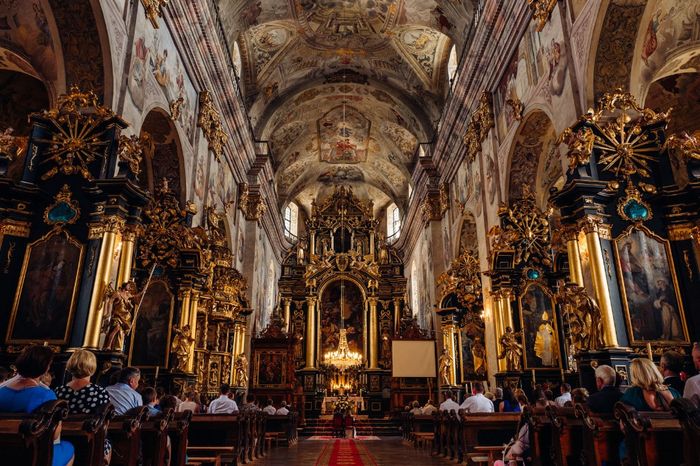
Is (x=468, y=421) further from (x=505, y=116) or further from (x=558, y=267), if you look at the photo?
(x=505, y=116)

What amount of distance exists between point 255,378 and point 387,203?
49.5 ft

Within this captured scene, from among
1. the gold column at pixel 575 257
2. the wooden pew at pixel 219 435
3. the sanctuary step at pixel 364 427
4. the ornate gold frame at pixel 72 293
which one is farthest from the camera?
the sanctuary step at pixel 364 427

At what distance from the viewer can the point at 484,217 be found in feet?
41.7

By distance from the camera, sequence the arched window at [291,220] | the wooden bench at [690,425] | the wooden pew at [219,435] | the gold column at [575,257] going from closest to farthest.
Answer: the wooden bench at [690,425] < the wooden pew at [219,435] < the gold column at [575,257] < the arched window at [291,220]

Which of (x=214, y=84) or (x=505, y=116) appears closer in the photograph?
(x=505, y=116)

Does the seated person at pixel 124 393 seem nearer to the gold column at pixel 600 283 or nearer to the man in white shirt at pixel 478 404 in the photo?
the man in white shirt at pixel 478 404

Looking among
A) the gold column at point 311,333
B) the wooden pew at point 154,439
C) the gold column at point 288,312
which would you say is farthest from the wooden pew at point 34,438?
the gold column at point 288,312

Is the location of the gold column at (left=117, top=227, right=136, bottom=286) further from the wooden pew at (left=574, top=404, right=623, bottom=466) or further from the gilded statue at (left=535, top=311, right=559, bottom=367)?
the gilded statue at (left=535, top=311, right=559, bottom=367)

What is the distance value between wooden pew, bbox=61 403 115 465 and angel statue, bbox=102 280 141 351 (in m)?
3.76

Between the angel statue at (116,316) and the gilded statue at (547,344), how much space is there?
25.1 ft

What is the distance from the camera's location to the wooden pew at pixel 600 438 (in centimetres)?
365

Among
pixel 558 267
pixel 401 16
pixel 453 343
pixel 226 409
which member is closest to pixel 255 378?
pixel 453 343

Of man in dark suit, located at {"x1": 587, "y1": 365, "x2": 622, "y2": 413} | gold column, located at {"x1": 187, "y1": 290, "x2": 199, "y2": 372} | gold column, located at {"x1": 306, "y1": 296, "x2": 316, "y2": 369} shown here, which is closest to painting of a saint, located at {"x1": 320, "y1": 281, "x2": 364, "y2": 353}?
gold column, located at {"x1": 306, "y1": 296, "x2": 316, "y2": 369}

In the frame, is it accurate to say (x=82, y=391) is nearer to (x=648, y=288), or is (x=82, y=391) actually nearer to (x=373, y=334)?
(x=648, y=288)
